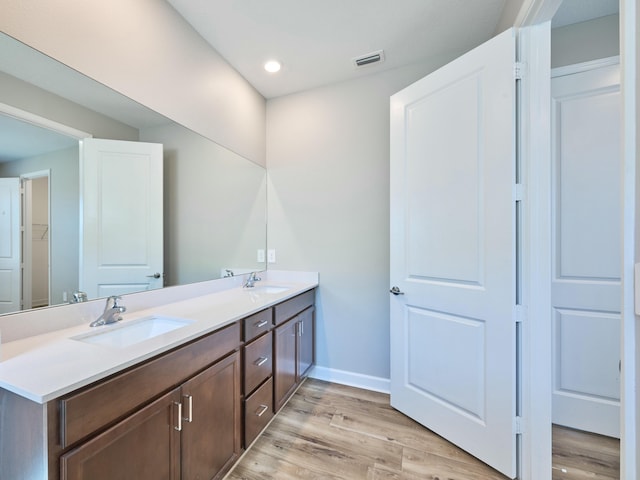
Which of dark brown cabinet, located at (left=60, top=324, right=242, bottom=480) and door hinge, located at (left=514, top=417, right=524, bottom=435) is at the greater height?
dark brown cabinet, located at (left=60, top=324, right=242, bottom=480)

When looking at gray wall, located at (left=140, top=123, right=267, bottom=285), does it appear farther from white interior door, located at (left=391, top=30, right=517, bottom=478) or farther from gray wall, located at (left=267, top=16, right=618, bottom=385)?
white interior door, located at (left=391, top=30, right=517, bottom=478)

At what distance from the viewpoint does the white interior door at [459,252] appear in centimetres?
137

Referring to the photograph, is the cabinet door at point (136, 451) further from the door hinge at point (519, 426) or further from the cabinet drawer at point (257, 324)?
the door hinge at point (519, 426)

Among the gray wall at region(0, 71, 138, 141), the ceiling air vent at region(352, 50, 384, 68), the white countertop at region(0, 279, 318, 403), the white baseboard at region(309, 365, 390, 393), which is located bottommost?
the white baseboard at region(309, 365, 390, 393)

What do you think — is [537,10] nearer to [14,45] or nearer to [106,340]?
[14,45]

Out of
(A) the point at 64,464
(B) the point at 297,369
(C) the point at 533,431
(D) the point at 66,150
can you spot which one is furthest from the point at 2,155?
(C) the point at 533,431

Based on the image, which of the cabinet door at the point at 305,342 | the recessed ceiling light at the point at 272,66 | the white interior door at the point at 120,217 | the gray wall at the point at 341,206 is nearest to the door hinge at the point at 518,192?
the gray wall at the point at 341,206

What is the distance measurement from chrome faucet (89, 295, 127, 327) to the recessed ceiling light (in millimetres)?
1930

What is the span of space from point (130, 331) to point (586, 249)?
8.79ft

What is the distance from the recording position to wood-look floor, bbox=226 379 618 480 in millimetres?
1395

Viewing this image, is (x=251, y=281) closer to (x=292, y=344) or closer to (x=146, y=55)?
(x=292, y=344)

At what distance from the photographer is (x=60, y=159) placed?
115 centimetres

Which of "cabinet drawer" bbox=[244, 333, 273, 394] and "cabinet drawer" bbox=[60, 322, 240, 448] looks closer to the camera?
"cabinet drawer" bbox=[60, 322, 240, 448]

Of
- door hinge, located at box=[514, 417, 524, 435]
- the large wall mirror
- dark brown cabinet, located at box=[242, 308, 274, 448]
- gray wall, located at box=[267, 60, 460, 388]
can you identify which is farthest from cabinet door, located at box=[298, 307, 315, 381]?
door hinge, located at box=[514, 417, 524, 435]
